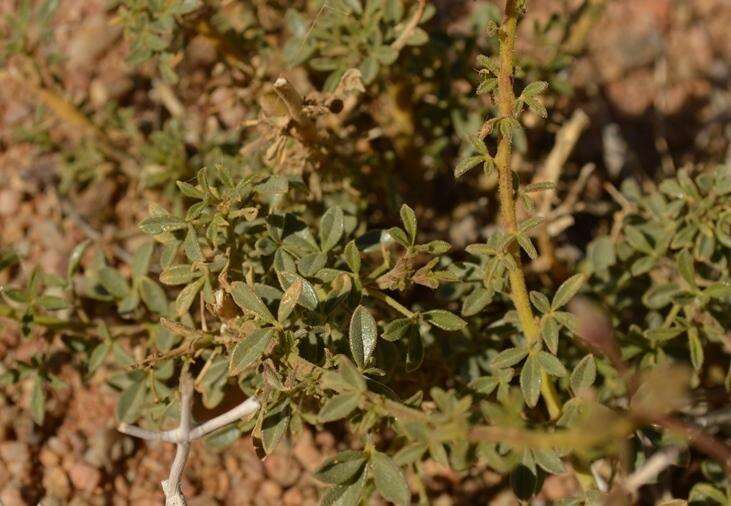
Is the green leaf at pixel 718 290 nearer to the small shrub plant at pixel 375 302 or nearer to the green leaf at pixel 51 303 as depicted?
the small shrub plant at pixel 375 302

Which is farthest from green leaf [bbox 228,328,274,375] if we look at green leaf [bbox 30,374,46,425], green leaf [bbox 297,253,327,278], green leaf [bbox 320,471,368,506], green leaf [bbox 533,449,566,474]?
green leaf [bbox 30,374,46,425]

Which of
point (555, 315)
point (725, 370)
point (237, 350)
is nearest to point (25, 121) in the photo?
point (237, 350)

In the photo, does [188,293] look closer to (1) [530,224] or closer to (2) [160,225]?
(2) [160,225]

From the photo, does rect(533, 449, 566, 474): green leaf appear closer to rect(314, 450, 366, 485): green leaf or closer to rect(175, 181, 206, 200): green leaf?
rect(314, 450, 366, 485): green leaf

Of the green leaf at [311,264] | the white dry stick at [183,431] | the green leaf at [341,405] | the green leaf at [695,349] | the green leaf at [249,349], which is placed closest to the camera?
the green leaf at [341,405]

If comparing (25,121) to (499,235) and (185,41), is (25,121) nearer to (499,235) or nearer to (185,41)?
(185,41)

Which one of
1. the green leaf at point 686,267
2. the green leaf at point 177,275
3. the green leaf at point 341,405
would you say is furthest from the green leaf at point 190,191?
the green leaf at point 686,267

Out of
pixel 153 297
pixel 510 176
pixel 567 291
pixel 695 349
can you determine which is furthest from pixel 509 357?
pixel 153 297
